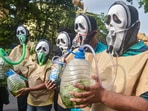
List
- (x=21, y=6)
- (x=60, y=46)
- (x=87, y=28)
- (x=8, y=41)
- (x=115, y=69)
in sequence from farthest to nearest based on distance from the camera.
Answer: (x=21, y=6)
(x=8, y=41)
(x=60, y=46)
(x=87, y=28)
(x=115, y=69)

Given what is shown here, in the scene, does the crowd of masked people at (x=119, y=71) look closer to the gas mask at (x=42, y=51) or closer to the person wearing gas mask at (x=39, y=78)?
the person wearing gas mask at (x=39, y=78)

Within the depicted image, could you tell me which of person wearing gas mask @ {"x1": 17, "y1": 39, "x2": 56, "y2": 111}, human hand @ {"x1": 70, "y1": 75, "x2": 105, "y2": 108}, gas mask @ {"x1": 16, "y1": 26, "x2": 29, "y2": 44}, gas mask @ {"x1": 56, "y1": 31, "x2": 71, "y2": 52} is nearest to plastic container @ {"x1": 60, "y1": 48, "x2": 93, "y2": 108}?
human hand @ {"x1": 70, "y1": 75, "x2": 105, "y2": 108}

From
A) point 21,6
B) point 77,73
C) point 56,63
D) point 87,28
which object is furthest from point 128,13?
point 21,6

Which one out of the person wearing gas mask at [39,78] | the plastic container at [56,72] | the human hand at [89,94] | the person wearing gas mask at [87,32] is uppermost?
the person wearing gas mask at [87,32]

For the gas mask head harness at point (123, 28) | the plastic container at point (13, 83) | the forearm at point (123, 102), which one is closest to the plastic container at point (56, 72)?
the plastic container at point (13, 83)

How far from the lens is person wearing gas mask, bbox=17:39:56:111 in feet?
17.4

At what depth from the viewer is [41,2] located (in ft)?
94.3

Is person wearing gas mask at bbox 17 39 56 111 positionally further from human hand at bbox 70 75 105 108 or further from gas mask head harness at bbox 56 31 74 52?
human hand at bbox 70 75 105 108

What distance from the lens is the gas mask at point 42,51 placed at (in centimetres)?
550

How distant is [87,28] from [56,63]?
0.48 meters

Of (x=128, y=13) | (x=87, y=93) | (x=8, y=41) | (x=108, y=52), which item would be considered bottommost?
(x=8, y=41)

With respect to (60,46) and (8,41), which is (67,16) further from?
(60,46)

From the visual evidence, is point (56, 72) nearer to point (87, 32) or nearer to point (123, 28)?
point (87, 32)

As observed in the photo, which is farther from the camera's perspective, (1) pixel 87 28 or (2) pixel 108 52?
(1) pixel 87 28
